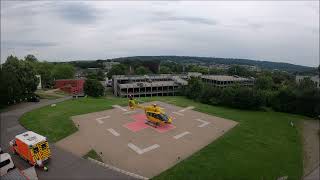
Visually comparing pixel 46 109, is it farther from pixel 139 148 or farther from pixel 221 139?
pixel 221 139

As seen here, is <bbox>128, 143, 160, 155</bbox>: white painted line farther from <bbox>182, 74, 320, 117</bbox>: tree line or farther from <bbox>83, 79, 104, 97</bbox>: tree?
<bbox>83, 79, 104, 97</bbox>: tree

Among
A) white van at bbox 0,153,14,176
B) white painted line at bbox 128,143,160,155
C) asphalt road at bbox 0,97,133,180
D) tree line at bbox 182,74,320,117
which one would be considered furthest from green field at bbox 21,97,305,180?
white van at bbox 0,153,14,176

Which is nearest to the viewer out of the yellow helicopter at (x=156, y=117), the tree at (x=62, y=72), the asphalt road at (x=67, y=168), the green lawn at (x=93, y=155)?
the asphalt road at (x=67, y=168)

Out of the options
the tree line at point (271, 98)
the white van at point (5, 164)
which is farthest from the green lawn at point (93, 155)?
the tree line at point (271, 98)

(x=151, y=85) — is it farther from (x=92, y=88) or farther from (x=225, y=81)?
(x=225, y=81)

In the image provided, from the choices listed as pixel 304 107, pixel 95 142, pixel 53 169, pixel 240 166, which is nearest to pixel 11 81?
pixel 95 142

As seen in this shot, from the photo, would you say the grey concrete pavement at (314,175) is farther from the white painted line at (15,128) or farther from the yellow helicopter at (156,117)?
the white painted line at (15,128)

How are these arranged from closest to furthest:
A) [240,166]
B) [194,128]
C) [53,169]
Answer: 1. [53,169]
2. [240,166]
3. [194,128]
